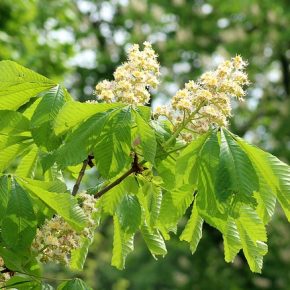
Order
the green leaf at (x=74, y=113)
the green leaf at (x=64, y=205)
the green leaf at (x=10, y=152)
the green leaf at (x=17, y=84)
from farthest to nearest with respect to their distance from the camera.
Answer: the green leaf at (x=10, y=152) < the green leaf at (x=17, y=84) < the green leaf at (x=74, y=113) < the green leaf at (x=64, y=205)

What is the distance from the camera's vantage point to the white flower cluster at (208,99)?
198cm

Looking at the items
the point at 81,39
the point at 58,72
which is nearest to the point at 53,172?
the point at 58,72

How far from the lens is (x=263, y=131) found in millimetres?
18312

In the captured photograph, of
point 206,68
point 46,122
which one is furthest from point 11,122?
point 206,68

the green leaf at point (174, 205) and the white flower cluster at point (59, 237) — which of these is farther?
the green leaf at point (174, 205)

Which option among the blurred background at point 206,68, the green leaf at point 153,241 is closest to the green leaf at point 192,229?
the green leaf at point 153,241

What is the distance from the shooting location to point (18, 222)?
1.87 m

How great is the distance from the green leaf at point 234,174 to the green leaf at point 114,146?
0.25 m

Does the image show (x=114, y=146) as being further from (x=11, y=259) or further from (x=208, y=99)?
(x=11, y=259)

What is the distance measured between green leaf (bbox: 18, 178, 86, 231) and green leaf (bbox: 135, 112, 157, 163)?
22 cm

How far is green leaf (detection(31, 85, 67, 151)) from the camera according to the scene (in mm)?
1962

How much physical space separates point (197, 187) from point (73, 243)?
1.15 feet

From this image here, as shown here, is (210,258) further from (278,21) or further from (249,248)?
(249,248)

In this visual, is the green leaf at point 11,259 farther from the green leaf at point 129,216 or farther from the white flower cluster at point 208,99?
the white flower cluster at point 208,99
